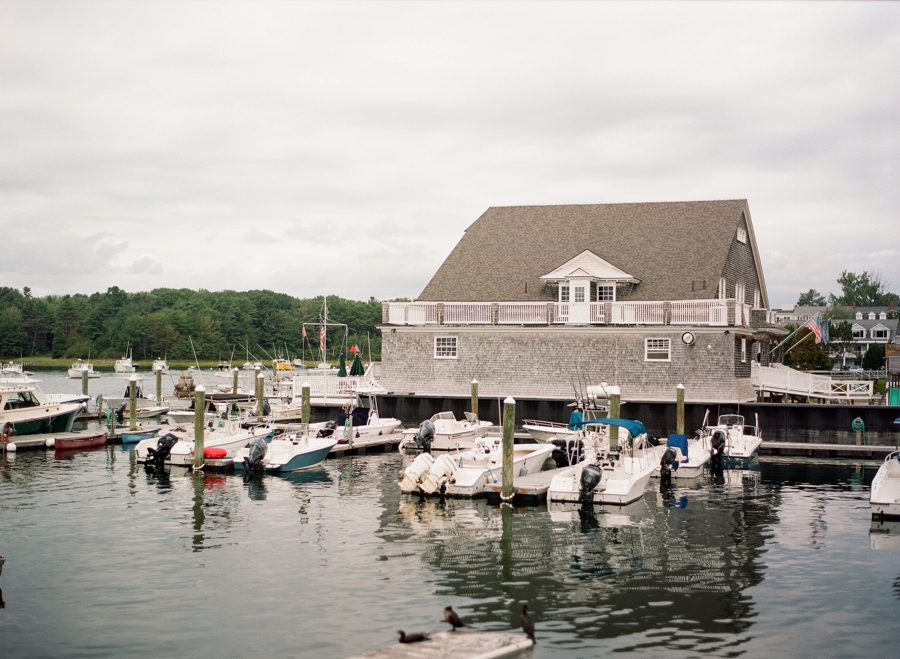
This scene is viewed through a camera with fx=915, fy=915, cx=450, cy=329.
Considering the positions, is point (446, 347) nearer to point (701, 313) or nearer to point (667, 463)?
point (701, 313)

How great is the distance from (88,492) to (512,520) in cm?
1356

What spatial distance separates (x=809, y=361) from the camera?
6888 cm

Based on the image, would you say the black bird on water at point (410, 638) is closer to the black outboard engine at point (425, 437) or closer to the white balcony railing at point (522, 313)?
the black outboard engine at point (425, 437)

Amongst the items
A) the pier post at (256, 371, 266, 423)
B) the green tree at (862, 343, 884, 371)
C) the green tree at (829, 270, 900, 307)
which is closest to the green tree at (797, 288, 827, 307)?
the green tree at (829, 270, 900, 307)

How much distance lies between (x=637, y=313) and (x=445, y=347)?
31.1 feet

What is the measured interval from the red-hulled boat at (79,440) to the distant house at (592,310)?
44.6 feet

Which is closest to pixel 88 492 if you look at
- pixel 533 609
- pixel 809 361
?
pixel 533 609

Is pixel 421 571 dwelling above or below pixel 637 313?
below

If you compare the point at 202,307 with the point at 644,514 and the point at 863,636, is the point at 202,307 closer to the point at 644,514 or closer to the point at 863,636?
the point at 644,514

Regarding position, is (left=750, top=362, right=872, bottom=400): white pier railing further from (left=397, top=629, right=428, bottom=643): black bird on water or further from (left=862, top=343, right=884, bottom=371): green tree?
(left=862, top=343, right=884, bottom=371): green tree

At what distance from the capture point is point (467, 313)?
44.7 metres

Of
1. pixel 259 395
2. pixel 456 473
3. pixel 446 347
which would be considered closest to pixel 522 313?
pixel 446 347

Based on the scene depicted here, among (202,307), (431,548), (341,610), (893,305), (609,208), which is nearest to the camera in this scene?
(341,610)

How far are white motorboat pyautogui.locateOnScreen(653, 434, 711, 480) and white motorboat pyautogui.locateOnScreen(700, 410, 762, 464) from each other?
3.30ft
